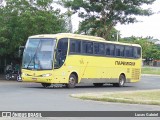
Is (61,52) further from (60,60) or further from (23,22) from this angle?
(23,22)

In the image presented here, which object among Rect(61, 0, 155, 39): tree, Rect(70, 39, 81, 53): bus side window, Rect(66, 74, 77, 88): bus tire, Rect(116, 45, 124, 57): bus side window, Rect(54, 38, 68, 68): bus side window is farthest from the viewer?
Rect(61, 0, 155, 39): tree

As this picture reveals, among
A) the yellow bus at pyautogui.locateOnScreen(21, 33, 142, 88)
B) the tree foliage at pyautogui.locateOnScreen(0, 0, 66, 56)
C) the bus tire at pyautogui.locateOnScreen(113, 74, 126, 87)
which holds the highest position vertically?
the tree foliage at pyautogui.locateOnScreen(0, 0, 66, 56)

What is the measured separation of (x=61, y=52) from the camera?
28.9 metres

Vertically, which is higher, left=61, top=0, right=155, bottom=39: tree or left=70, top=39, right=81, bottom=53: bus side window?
left=61, top=0, right=155, bottom=39: tree

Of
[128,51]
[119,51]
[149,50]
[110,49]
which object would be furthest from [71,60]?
[149,50]

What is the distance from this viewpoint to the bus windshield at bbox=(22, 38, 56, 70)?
28.6 meters

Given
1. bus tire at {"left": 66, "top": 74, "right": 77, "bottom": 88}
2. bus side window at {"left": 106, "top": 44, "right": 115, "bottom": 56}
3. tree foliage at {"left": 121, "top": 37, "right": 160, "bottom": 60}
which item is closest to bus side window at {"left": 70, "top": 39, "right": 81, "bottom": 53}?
bus tire at {"left": 66, "top": 74, "right": 77, "bottom": 88}

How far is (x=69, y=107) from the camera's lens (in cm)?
1678

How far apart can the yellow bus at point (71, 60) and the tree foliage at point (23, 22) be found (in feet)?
27.0

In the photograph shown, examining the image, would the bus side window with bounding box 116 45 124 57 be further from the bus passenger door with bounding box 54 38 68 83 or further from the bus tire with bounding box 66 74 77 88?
the bus passenger door with bounding box 54 38 68 83

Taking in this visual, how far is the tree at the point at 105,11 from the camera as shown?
43531 millimetres

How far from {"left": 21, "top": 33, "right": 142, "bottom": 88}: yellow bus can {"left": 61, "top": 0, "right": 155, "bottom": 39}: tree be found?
8985 millimetres

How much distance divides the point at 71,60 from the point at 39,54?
2164mm

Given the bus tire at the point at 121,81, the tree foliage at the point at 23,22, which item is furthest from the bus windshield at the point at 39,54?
the tree foliage at the point at 23,22
